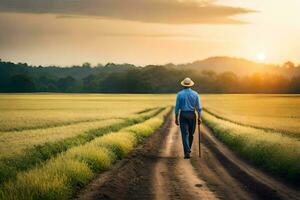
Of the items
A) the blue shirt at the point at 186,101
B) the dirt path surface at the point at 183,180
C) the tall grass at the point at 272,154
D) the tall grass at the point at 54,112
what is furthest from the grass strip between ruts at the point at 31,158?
the tall grass at the point at 54,112

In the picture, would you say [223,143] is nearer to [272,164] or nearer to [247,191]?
[272,164]

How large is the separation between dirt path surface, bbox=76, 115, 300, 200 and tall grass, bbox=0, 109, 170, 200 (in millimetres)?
395

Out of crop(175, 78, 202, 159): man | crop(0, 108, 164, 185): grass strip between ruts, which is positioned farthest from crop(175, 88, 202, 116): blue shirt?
crop(0, 108, 164, 185): grass strip between ruts

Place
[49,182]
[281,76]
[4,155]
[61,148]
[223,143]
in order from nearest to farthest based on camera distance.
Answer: [49,182]
[4,155]
[61,148]
[223,143]
[281,76]

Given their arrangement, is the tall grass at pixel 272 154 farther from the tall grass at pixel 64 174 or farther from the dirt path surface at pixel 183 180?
the tall grass at pixel 64 174

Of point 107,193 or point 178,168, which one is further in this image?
point 178,168

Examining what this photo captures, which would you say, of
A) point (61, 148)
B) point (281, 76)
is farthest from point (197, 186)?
point (281, 76)

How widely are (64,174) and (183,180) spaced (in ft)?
11.5

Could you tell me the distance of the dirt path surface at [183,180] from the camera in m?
11.1

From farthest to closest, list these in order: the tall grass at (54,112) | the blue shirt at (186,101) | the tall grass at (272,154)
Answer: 1. the tall grass at (54,112)
2. the blue shirt at (186,101)
3. the tall grass at (272,154)

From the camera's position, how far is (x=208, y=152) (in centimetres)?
2095

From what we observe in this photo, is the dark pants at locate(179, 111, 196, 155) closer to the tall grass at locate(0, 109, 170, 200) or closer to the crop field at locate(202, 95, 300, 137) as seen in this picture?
the tall grass at locate(0, 109, 170, 200)

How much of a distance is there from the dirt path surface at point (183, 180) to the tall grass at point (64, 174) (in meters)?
0.39

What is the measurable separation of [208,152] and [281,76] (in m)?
185
